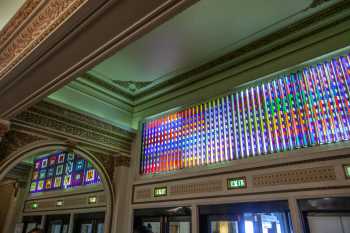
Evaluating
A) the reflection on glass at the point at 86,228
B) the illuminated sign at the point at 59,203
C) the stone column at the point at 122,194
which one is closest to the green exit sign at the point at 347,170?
the stone column at the point at 122,194

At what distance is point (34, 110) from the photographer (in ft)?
13.9

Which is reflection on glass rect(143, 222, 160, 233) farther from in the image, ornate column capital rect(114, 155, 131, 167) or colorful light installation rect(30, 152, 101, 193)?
colorful light installation rect(30, 152, 101, 193)

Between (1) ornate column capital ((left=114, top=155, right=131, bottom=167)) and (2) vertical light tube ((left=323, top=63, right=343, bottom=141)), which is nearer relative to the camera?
(2) vertical light tube ((left=323, top=63, right=343, bottom=141))

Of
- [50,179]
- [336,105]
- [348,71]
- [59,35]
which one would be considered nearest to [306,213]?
[336,105]

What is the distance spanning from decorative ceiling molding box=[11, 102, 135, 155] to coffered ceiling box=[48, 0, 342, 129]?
0.67ft

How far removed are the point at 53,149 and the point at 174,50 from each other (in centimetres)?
286

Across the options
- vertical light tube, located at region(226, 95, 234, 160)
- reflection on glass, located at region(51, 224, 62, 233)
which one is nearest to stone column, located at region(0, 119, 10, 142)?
vertical light tube, located at region(226, 95, 234, 160)

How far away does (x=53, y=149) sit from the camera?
4863mm

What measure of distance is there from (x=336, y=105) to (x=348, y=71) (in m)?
0.47

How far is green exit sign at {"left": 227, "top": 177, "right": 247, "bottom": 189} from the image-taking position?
3766 millimetres

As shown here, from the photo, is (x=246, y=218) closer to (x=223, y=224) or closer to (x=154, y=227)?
(x=223, y=224)

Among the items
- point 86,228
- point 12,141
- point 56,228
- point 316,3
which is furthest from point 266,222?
point 56,228

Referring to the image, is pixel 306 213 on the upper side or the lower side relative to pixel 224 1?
lower

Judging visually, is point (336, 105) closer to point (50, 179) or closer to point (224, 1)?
point (224, 1)
